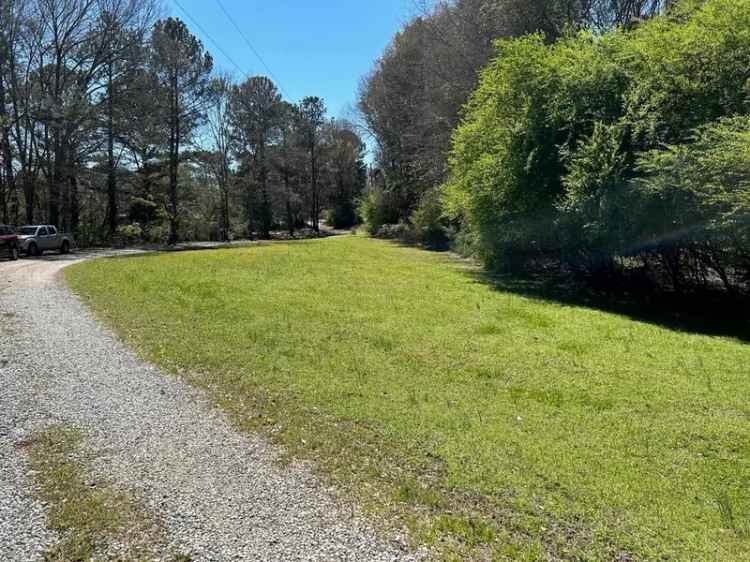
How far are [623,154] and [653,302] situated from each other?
13.2ft

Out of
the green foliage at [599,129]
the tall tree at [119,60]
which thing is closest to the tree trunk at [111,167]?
the tall tree at [119,60]

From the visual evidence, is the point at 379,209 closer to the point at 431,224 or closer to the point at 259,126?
the point at 431,224

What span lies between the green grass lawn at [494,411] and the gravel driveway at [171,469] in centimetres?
26

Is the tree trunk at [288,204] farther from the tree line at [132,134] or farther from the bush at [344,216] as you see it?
the bush at [344,216]

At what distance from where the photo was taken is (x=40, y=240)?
74.3ft

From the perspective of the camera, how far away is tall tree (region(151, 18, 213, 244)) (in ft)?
114

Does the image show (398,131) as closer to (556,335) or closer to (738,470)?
(556,335)

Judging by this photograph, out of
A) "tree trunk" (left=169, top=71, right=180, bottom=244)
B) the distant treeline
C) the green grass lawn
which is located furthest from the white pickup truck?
the distant treeline

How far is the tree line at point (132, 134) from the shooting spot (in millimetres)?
27141

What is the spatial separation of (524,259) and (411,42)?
82.3 feet

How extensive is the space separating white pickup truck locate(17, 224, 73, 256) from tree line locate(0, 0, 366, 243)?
6.08 meters

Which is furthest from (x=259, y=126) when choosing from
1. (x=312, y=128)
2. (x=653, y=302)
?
(x=653, y=302)

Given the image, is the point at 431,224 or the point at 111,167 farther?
the point at 431,224

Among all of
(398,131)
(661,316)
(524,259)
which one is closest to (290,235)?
(398,131)
